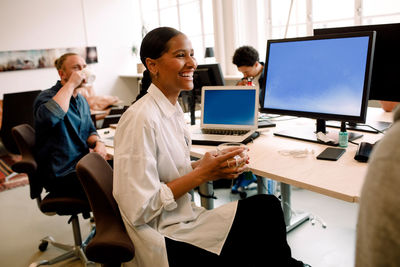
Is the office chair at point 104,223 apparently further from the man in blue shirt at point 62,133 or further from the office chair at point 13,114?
the office chair at point 13,114

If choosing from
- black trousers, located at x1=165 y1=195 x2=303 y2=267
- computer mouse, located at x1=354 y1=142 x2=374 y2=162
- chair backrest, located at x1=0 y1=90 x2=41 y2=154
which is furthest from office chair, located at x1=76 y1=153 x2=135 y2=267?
chair backrest, located at x1=0 y1=90 x2=41 y2=154

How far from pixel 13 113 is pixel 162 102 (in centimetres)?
363

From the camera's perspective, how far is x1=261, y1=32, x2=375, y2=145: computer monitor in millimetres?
1557

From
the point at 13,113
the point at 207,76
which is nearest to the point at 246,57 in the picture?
the point at 207,76

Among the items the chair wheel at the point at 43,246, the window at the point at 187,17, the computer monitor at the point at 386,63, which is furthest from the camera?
the window at the point at 187,17

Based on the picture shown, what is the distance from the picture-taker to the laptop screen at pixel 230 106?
1908mm

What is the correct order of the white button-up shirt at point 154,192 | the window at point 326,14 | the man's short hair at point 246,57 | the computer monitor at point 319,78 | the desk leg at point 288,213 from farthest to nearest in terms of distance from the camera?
the window at point 326,14
the man's short hair at point 246,57
the desk leg at point 288,213
the computer monitor at point 319,78
the white button-up shirt at point 154,192

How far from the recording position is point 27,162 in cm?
206

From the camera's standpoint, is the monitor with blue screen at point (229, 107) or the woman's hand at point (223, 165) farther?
the monitor with blue screen at point (229, 107)

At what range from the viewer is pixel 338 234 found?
2.40 metres

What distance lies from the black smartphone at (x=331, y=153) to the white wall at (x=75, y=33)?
5.76m

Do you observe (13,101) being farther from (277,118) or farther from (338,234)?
(338,234)

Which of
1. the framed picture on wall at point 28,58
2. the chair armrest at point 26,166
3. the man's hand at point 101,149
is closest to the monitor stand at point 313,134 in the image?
the man's hand at point 101,149

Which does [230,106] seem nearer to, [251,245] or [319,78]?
[319,78]
